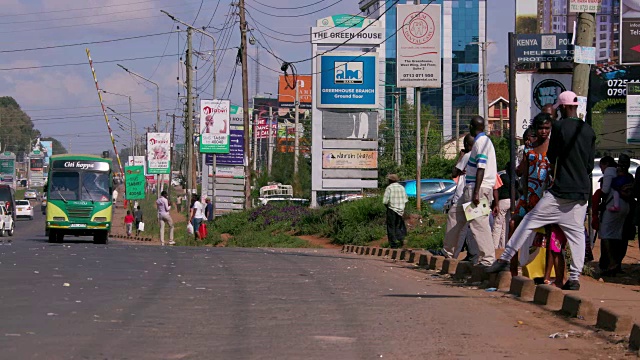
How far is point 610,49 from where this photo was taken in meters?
63.0

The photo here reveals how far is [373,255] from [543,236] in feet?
35.1

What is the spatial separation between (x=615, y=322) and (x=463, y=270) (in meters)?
4.99

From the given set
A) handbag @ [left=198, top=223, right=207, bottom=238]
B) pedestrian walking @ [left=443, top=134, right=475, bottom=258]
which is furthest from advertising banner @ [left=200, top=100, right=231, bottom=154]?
pedestrian walking @ [left=443, top=134, right=475, bottom=258]

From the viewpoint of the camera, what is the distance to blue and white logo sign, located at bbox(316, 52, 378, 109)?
122 feet

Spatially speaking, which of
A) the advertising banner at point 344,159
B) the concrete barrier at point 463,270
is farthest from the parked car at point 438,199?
the concrete barrier at point 463,270

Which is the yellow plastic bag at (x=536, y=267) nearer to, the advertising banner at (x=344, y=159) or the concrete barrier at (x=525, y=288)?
the concrete barrier at (x=525, y=288)

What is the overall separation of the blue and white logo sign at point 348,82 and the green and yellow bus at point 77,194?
935 cm

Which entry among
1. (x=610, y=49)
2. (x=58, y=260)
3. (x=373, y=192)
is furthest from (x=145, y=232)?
(x=58, y=260)

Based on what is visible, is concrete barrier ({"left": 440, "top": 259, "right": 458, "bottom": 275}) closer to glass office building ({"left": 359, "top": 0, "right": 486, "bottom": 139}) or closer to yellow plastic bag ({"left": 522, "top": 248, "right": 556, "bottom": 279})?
yellow plastic bag ({"left": 522, "top": 248, "right": 556, "bottom": 279})

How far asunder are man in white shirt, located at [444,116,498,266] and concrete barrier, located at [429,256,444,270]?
2181mm

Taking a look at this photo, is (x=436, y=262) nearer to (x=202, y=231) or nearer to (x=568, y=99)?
(x=568, y=99)

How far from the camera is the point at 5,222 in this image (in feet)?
154

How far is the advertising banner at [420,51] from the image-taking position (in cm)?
2645

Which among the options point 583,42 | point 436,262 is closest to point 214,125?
point 436,262
